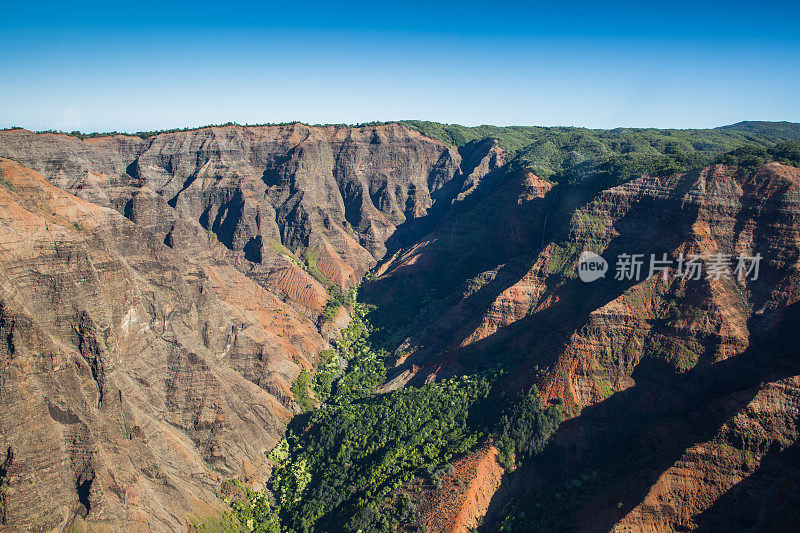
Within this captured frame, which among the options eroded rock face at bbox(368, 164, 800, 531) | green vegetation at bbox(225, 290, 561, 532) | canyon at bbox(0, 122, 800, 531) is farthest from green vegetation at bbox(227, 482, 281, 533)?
eroded rock face at bbox(368, 164, 800, 531)

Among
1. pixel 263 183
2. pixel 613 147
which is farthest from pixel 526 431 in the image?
pixel 263 183

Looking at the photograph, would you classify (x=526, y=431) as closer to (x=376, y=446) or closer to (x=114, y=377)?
(x=376, y=446)

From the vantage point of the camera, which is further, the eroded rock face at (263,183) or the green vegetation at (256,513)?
the eroded rock face at (263,183)

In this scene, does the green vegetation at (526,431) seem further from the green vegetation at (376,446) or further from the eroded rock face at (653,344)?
the eroded rock face at (653,344)

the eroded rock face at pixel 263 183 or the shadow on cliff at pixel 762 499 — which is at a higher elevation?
the eroded rock face at pixel 263 183

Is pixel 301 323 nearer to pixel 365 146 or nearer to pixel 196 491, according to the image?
pixel 196 491

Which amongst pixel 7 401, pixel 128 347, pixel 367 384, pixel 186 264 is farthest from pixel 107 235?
pixel 367 384
